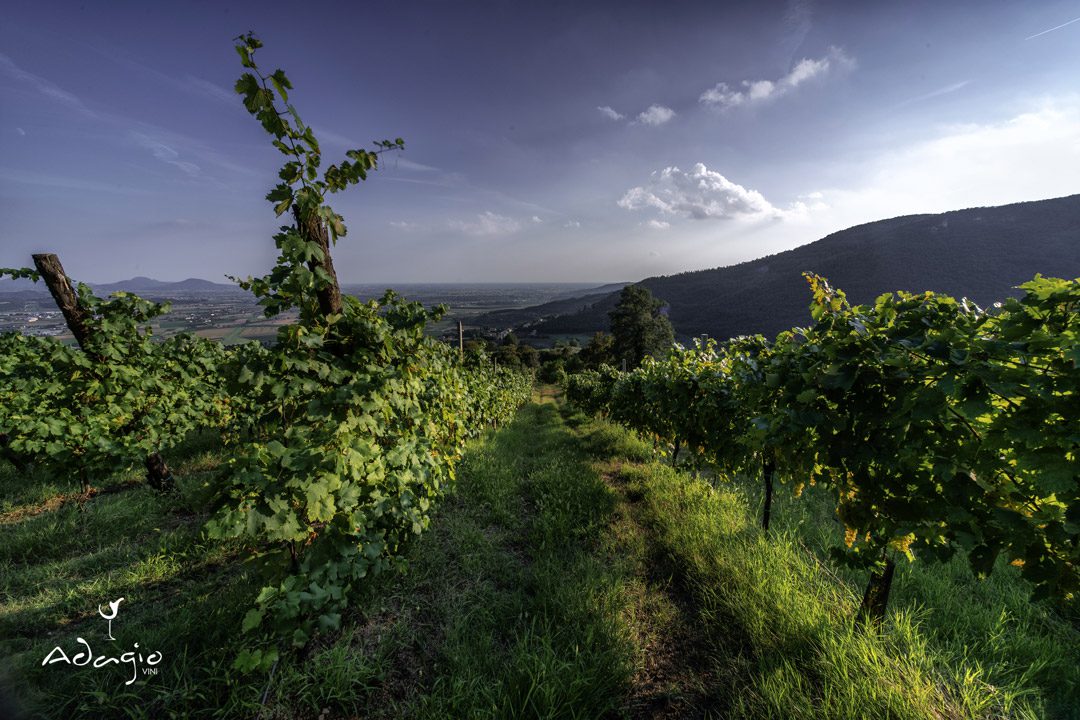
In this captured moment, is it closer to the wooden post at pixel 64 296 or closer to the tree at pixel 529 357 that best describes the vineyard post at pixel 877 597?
the wooden post at pixel 64 296

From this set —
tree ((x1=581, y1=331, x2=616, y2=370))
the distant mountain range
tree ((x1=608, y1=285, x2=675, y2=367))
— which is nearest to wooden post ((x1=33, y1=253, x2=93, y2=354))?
tree ((x1=608, y1=285, x2=675, y2=367))

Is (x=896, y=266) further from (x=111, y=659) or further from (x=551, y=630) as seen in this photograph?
(x=111, y=659)

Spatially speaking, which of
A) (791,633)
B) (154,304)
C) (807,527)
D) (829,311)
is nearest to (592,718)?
(791,633)

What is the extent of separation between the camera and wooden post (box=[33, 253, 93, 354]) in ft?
16.3

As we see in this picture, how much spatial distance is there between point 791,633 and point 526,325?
128m

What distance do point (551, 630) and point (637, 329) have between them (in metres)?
39.4

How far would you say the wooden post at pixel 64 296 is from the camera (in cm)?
498

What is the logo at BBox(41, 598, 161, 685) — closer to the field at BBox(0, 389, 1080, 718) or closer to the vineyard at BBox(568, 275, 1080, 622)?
the field at BBox(0, 389, 1080, 718)

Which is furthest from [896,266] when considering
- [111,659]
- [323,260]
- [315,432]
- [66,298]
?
[66,298]

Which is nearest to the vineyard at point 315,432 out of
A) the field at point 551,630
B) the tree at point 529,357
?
the field at point 551,630

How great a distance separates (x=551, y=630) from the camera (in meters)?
3.07

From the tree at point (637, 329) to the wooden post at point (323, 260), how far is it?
127 ft

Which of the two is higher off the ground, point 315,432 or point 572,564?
point 315,432

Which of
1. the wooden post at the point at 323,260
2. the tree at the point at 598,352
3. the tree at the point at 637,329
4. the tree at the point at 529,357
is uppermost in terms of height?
the wooden post at the point at 323,260
